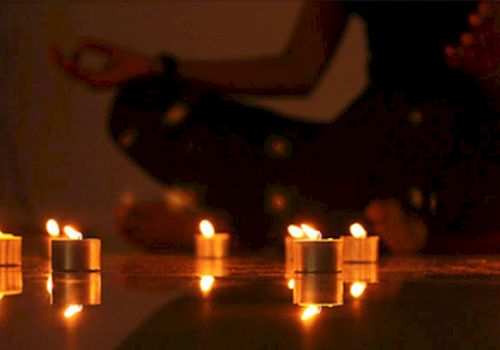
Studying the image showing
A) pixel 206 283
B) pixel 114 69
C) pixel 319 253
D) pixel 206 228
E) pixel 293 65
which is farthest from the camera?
pixel 293 65

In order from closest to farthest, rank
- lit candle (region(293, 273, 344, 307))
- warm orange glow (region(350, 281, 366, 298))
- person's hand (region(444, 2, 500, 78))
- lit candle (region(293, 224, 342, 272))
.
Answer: lit candle (region(293, 273, 344, 307)) < warm orange glow (region(350, 281, 366, 298)) < lit candle (region(293, 224, 342, 272)) < person's hand (region(444, 2, 500, 78))

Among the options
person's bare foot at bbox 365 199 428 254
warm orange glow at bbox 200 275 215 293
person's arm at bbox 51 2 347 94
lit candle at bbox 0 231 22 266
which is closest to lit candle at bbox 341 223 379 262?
person's bare foot at bbox 365 199 428 254

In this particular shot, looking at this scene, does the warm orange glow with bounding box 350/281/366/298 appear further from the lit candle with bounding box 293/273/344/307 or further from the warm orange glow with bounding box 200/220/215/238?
the warm orange glow with bounding box 200/220/215/238

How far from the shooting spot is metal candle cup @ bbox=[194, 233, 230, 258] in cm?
205

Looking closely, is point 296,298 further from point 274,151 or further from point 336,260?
point 274,151

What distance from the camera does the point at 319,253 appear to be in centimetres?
142

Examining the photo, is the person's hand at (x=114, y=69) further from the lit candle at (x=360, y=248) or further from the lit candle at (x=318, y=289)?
the lit candle at (x=318, y=289)

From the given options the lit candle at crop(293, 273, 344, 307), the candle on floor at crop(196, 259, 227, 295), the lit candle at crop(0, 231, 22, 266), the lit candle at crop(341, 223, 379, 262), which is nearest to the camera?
the lit candle at crop(293, 273, 344, 307)

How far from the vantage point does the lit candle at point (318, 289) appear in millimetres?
1016

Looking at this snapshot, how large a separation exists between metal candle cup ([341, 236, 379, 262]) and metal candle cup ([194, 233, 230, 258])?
1.19ft

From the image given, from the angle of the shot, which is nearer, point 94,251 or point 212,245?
point 94,251

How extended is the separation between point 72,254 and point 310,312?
0.67m

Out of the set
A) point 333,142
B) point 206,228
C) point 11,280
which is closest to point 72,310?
point 11,280

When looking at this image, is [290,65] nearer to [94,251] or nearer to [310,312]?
[94,251]
